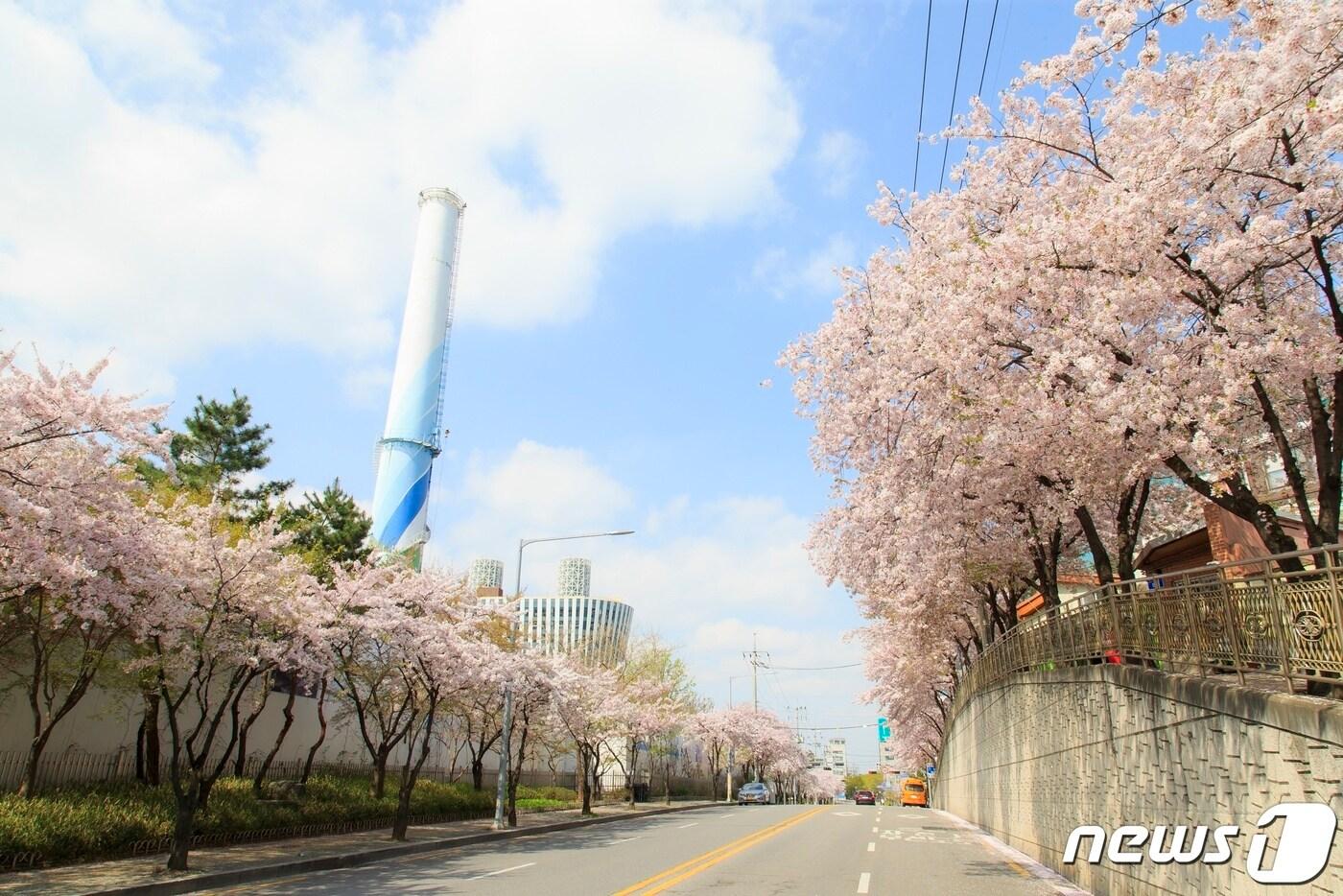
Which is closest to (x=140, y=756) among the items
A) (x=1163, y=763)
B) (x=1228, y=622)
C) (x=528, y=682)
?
(x=528, y=682)

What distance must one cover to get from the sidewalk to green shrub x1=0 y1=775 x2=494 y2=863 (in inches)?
15.5

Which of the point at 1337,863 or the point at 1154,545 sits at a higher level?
the point at 1154,545

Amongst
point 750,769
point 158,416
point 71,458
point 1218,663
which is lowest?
point 750,769

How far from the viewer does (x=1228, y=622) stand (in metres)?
8.19

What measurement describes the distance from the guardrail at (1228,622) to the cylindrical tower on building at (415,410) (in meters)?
46.9

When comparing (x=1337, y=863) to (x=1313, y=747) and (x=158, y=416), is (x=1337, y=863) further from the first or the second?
(x=158, y=416)

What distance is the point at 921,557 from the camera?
19.2 meters

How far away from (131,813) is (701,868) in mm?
10417

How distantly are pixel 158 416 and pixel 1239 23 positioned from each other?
15606mm

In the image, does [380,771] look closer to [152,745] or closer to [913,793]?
[152,745]

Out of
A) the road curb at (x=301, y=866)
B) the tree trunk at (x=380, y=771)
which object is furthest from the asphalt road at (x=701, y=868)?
the tree trunk at (x=380, y=771)

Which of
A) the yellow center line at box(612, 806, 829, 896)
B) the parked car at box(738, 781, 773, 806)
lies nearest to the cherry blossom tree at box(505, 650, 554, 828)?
the yellow center line at box(612, 806, 829, 896)

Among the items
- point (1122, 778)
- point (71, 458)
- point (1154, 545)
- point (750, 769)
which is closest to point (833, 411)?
point (1122, 778)

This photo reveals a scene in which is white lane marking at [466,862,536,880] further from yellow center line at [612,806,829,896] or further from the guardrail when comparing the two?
the guardrail
